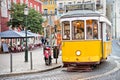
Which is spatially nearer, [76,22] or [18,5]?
[76,22]

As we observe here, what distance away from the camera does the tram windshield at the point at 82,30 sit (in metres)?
19.4

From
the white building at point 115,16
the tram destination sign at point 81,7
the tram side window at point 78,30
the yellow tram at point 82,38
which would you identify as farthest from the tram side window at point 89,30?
the white building at point 115,16

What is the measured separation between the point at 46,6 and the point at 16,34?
73.3 m

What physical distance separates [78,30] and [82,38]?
1.82ft

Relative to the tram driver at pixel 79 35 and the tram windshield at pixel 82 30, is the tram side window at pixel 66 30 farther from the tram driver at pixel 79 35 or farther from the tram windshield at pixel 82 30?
the tram driver at pixel 79 35

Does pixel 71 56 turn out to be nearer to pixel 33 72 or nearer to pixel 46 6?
pixel 33 72

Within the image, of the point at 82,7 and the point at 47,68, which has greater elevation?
the point at 82,7

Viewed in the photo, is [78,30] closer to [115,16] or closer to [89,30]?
[89,30]

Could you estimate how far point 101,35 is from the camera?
792 inches

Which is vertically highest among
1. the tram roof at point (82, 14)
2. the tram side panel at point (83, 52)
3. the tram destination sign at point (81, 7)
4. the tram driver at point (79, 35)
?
the tram destination sign at point (81, 7)

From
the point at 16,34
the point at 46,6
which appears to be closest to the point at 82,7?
the point at 16,34

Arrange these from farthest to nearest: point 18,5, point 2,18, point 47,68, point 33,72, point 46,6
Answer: point 46,6 → point 18,5 → point 2,18 → point 47,68 → point 33,72

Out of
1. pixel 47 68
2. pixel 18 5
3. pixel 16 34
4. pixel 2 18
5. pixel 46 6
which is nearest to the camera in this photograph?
pixel 47 68

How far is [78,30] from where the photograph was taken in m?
19.6
